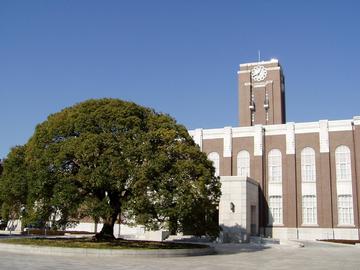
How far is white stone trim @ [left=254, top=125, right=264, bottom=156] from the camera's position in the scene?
1557 inches

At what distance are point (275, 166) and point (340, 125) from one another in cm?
693

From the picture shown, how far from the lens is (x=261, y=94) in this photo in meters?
56.0

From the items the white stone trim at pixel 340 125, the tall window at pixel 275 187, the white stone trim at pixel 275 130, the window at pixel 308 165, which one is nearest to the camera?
the white stone trim at pixel 340 125

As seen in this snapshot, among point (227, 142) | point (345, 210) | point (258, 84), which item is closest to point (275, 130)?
point (227, 142)

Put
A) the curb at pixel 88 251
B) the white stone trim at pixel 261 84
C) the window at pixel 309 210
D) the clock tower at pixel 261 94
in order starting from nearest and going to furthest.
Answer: the curb at pixel 88 251
the window at pixel 309 210
the clock tower at pixel 261 94
the white stone trim at pixel 261 84

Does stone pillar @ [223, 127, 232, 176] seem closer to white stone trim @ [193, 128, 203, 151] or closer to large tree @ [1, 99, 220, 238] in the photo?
white stone trim @ [193, 128, 203, 151]

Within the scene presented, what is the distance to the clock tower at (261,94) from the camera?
55.1 meters

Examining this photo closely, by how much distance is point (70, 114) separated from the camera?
21.0 metres

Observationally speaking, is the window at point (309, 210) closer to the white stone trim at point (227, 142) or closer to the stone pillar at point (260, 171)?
the stone pillar at point (260, 171)

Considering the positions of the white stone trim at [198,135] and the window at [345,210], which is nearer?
the window at [345,210]

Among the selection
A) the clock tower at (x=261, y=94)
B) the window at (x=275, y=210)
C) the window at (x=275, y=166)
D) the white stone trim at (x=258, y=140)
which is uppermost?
the clock tower at (x=261, y=94)

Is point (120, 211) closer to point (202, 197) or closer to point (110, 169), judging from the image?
point (110, 169)

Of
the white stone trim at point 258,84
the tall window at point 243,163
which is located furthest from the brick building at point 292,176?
the white stone trim at point 258,84

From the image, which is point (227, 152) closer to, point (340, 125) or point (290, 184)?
point (290, 184)
